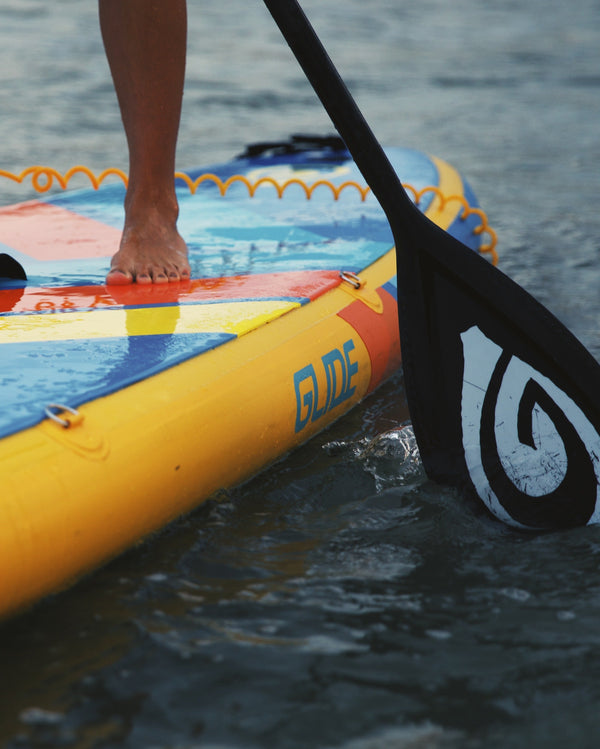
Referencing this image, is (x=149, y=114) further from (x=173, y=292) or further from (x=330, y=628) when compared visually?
(x=330, y=628)

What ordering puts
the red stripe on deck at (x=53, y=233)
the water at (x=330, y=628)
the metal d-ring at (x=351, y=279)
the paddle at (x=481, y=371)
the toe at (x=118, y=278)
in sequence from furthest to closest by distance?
the red stripe on deck at (x=53, y=233) → the metal d-ring at (x=351, y=279) → the toe at (x=118, y=278) → the paddle at (x=481, y=371) → the water at (x=330, y=628)

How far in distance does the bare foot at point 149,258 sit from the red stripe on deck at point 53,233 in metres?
0.20

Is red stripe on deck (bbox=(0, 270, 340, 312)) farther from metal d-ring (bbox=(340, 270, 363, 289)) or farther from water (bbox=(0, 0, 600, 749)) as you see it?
water (bbox=(0, 0, 600, 749))

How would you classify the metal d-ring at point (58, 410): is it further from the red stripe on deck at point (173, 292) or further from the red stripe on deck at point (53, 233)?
the red stripe on deck at point (53, 233)

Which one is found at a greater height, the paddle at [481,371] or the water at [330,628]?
the paddle at [481,371]

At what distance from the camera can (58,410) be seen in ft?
4.90

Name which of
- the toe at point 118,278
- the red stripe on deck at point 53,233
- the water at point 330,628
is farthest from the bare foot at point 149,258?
the water at point 330,628

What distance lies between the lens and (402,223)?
6.21 feet

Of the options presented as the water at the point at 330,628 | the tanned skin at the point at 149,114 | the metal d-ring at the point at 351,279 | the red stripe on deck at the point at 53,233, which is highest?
the tanned skin at the point at 149,114

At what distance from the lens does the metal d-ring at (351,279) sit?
2.31 meters

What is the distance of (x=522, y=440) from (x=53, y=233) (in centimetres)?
137

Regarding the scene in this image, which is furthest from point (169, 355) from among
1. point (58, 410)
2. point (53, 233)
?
point (53, 233)

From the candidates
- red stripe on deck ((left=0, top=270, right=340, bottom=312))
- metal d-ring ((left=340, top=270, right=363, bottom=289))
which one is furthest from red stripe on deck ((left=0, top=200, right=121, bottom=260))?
metal d-ring ((left=340, top=270, right=363, bottom=289))

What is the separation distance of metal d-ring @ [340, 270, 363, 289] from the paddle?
16.2 inches
